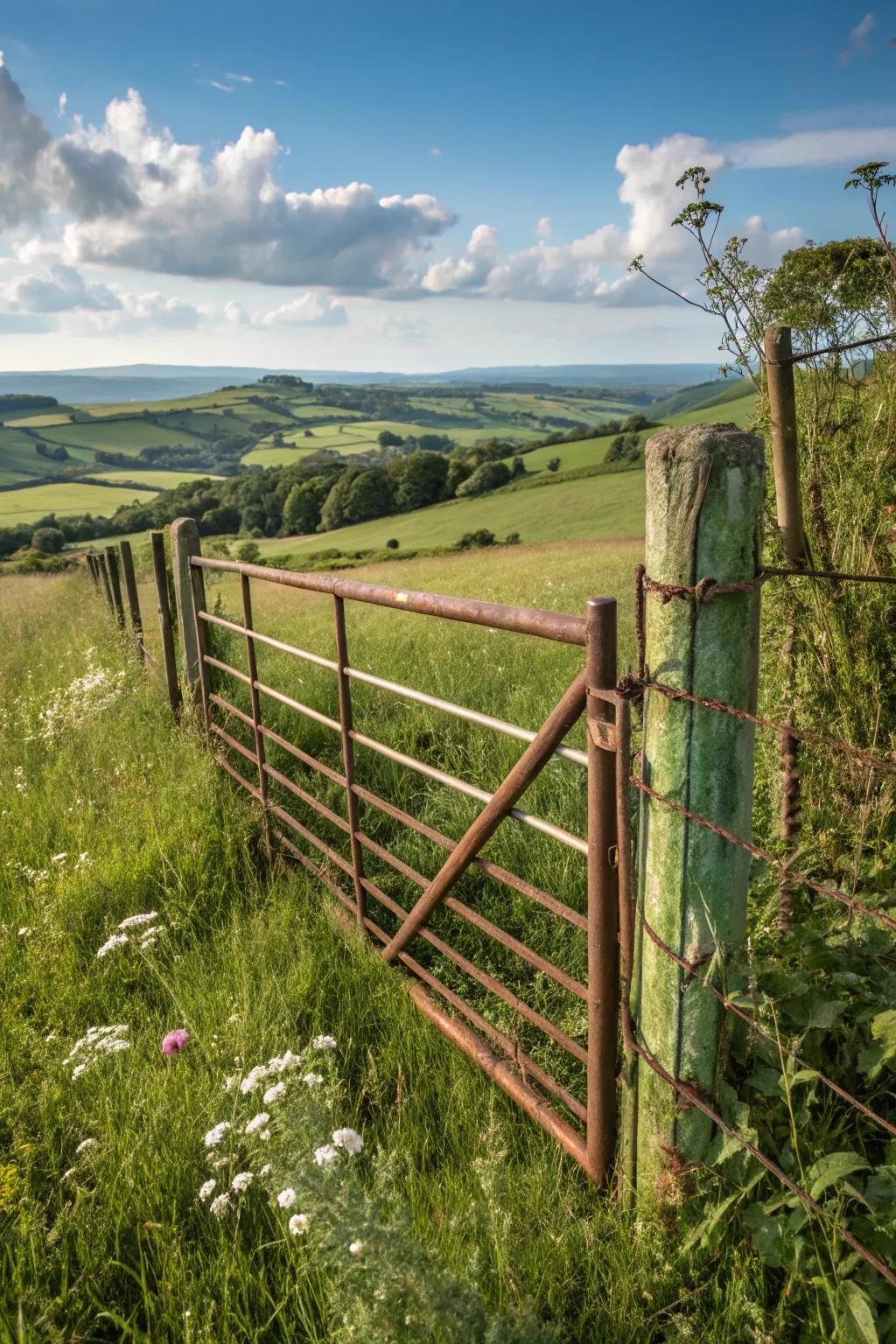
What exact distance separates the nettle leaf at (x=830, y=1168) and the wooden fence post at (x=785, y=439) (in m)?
2.07

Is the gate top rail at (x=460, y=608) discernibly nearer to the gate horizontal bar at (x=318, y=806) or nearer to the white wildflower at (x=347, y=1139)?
the gate horizontal bar at (x=318, y=806)

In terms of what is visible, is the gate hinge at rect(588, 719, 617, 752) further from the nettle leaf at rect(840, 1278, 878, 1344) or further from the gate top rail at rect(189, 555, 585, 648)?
the nettle leaf at rect(840, 1278, 878, 1344)

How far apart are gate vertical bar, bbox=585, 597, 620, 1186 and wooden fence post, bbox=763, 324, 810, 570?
1.36m

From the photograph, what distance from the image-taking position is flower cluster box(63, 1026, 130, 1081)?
258 centimetres

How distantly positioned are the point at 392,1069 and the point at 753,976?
1.43 meters

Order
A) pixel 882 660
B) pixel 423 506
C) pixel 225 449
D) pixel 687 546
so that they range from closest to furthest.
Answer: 1. pixel 687 546
2. pixel 882 660
3. pixel 423 506
4. pixel 225 449

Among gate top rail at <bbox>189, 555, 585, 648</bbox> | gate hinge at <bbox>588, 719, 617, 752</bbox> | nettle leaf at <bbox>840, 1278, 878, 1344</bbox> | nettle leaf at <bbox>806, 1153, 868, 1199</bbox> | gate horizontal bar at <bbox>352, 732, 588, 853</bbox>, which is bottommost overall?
nettle leaf at <bbox>840, 1278, 878, 1344</bbox>

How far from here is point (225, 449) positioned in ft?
419

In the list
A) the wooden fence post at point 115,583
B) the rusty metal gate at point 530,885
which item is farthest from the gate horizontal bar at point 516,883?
the wooden fence post at point 115,583

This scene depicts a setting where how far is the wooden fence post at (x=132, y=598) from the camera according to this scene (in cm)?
790

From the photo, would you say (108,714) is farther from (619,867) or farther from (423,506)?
(423,506)

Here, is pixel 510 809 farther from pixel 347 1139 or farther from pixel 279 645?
pixel 279 645

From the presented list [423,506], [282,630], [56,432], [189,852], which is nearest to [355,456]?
[423,506]

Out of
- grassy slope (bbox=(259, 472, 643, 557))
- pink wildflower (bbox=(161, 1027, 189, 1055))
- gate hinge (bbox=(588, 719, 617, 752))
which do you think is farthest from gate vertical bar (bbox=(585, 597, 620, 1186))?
grassy slope (bbox=(259, 472, 643, 557))
